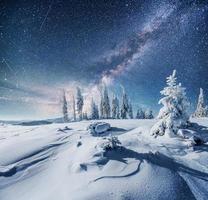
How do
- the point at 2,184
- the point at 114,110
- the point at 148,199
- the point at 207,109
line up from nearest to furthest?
the point at 148,199
the point at 2,184
the point at 207,109
the point at 114,110

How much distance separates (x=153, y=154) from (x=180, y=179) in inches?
106

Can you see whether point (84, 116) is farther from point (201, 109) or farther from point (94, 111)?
point (201, 109)

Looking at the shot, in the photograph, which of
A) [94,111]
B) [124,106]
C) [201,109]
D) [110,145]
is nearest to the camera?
[110,145]

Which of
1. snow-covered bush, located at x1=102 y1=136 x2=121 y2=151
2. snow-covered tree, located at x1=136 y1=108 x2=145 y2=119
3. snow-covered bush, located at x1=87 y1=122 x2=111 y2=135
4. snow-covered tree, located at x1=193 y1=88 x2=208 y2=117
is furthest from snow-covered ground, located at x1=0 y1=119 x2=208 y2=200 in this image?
snow-covered tree, located at x1=136 y1=108 x2=145 y2=119

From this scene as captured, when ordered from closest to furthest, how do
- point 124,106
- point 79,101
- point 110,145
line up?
point 110,145 → point 79,101 → point 124,106

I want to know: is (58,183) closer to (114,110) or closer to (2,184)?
(2,184)

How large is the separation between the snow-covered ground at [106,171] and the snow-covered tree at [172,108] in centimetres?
84

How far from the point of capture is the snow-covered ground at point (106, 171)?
26.3 feet

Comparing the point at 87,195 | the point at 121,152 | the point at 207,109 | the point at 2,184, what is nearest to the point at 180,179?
the point at 121,152

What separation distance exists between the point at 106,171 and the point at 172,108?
7.62 m

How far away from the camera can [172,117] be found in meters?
14.1

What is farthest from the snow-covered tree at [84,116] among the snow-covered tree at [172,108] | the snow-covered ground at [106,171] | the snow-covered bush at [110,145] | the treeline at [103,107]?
the snow-covered bush at [110,145]

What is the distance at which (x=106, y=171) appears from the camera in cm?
958

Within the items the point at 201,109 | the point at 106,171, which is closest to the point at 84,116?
the point at 201,109
